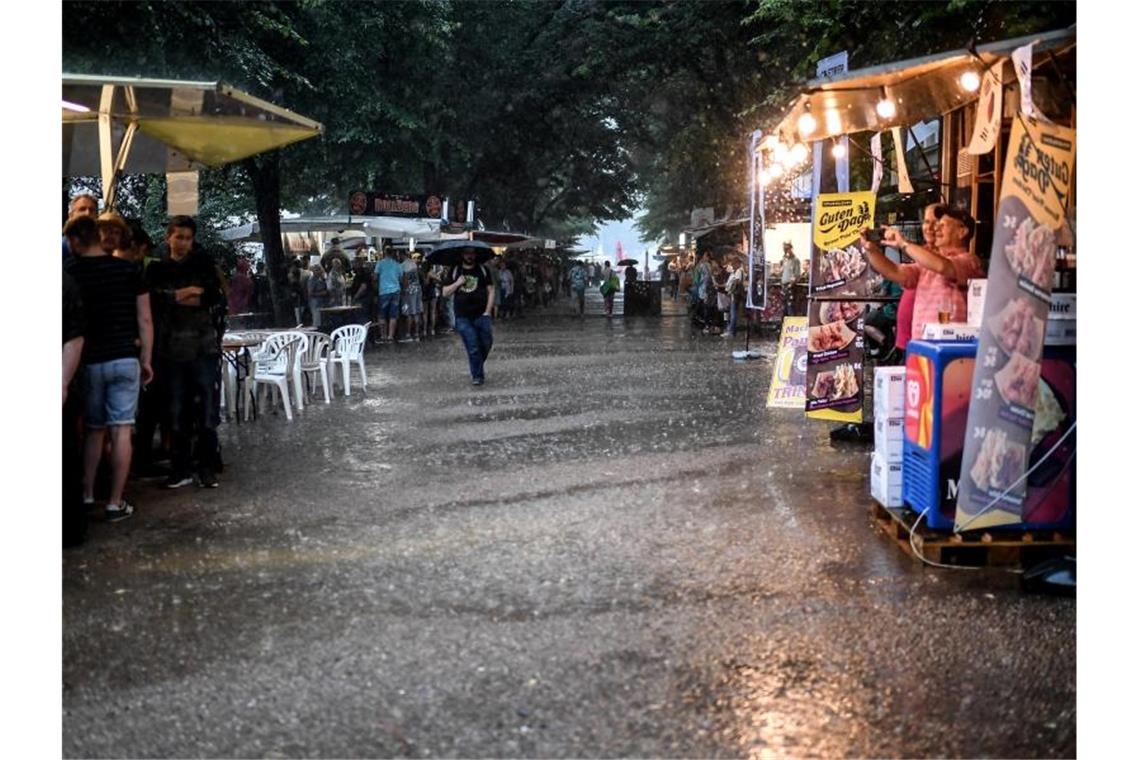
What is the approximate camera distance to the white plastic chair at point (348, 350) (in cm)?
1338

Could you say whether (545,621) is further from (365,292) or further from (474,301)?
(365,292)

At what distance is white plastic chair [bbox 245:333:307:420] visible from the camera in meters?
11.2

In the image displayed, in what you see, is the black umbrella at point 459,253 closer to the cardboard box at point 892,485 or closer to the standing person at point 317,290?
A: the standing person at point 317,290

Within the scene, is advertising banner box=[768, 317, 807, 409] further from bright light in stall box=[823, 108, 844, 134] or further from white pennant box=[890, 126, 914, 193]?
bright light in stall box=[823, 108, 844, 134]

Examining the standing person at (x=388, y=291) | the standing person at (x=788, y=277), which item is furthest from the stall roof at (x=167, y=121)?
the standing person at (x=788, y=277)

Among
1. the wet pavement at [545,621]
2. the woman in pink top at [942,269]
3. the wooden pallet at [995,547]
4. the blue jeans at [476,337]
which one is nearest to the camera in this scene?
the wet pavement at [545,621]

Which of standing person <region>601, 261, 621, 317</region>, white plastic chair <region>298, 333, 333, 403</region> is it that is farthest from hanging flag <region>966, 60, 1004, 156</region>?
standing person <region>601, 261, 621, 317</region>

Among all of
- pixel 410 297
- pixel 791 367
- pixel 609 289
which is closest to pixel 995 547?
pixel 791 367

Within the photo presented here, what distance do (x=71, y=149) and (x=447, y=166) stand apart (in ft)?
75.9

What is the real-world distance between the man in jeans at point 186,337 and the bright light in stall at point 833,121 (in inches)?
178

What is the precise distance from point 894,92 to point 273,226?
1663 centimetres

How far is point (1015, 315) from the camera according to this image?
5.38 meters

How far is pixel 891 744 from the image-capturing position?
3707mm

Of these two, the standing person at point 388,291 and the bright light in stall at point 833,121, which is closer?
the bright light in stall at point 833,121
